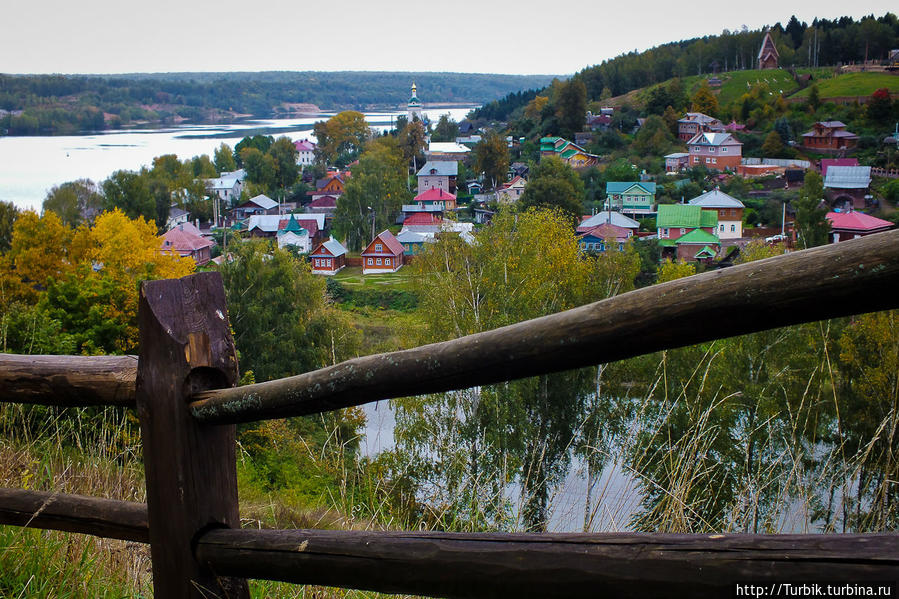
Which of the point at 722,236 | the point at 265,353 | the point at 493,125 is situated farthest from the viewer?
the point at 493,125

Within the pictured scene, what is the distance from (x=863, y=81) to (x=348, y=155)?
31715 millimetres

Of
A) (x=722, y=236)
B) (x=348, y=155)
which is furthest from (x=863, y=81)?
(x=348, y=155)

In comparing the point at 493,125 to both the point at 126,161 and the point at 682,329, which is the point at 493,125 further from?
the point at 682,329

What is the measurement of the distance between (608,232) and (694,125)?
63.6 feet

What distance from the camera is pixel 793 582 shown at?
0.72 metres

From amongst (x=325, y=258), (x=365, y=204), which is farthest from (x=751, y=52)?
(x=325, y=258)

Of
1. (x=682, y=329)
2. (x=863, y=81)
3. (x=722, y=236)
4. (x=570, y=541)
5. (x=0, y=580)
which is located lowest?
(x=722, y=236)

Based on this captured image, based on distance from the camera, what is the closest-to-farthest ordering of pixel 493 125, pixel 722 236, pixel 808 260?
pixel 808 260, pixel 722 236, pixel 493 125

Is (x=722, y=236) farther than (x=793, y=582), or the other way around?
(x=722, y=236)

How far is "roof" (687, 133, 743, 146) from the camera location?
36562mm

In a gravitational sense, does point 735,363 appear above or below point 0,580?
below

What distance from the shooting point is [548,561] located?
33.7 inches

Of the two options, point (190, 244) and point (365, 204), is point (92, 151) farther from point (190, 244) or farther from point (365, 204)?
point (190, 244)

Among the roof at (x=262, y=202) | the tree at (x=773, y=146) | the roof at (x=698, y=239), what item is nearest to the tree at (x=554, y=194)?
the roof at (x=698, y=239)
